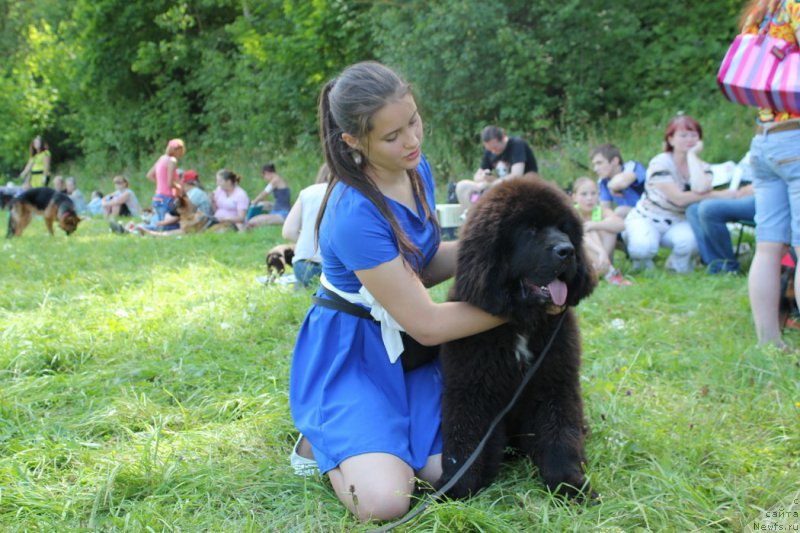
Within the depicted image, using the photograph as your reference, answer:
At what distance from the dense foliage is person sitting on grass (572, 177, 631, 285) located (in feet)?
19.6

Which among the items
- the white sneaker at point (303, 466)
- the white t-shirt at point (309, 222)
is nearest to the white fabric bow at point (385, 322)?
the white sneaker at point (303, 466)

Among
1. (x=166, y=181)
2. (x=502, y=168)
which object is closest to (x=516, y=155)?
(x=502, y=168)

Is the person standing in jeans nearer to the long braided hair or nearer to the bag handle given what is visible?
the bag handle

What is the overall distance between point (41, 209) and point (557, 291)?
39.0 ft

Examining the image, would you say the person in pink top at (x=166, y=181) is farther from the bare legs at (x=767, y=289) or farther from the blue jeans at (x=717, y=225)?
the bare legs at (x=767, y=289)

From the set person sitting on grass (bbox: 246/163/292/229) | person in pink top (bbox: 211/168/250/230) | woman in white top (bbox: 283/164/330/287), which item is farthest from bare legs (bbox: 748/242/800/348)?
person in pink top (bbox: 211/168/250/230)

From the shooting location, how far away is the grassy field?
2.33 metres

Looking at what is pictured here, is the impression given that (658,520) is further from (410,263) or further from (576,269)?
(410,263)

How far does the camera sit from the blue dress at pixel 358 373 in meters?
2.45

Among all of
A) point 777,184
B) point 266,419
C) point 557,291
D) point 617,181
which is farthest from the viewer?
point 617,181

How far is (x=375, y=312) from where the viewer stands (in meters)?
2.62

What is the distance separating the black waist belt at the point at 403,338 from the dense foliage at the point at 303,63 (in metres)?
10.2

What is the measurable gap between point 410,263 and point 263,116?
17438 millimetres

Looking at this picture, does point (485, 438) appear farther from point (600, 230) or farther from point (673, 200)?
point (673, 200)
